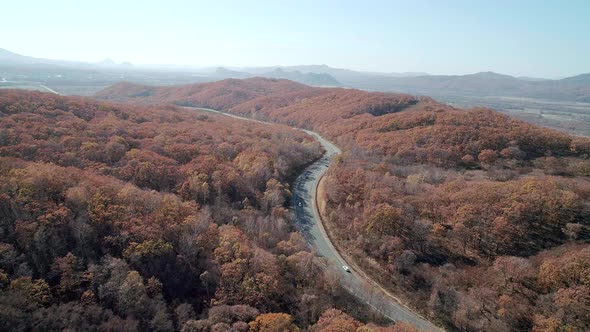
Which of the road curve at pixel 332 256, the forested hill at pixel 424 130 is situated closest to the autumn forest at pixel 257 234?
the forested hill at pixel 424 130

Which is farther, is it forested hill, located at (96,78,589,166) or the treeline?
forested hill, located at (96,78,589,166)

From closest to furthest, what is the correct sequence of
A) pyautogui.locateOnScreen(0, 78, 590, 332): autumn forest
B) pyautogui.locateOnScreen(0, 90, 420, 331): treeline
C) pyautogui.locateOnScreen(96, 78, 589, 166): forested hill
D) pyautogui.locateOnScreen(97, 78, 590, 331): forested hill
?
pyautogui.locateOnScreen(0, 90, 420, 331): treeline → pyautogui.locateOnScreen(0, 78, 590, 332): autumn forest → pyautogui.locateOnScreen(97, 78, 590, 331): forested hill → pyautogui.locateOnScreen(96, 78, 589, 166): forested hill

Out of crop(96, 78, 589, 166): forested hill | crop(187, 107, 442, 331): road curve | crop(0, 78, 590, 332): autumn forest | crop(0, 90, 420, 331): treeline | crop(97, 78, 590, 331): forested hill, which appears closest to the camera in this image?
crop(0, 90, 420, 331): treeline

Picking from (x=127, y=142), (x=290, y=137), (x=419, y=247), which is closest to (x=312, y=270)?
(x=419, y=247)

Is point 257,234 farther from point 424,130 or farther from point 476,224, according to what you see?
point 424,130

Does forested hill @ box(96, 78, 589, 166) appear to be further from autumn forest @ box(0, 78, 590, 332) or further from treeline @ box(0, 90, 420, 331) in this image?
treeline @ box(0, 90, 420, 331)

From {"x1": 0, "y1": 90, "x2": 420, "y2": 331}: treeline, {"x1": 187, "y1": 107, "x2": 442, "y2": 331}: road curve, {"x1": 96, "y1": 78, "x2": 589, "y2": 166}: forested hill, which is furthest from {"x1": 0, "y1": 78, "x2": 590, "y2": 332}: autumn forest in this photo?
{"x1": 187, "y1": 107, "x2": 442, "y2": 331}: road curve
